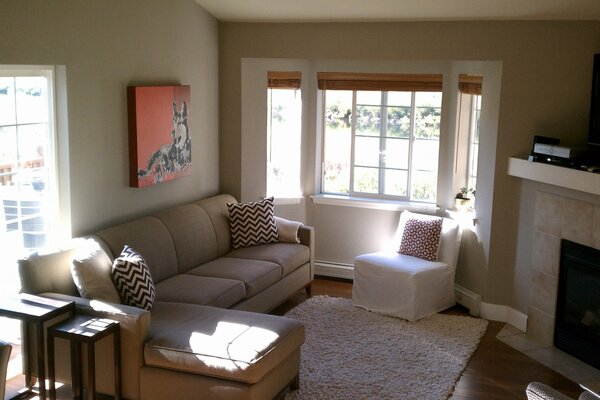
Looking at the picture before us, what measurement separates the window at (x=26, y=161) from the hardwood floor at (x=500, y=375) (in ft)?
9.70

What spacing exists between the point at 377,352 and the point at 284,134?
258 cm

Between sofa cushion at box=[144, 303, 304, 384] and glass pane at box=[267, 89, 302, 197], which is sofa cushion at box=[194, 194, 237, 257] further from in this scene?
sofa cushion at box=[144, 303, 304, 384]

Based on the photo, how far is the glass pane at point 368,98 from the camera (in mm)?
6684

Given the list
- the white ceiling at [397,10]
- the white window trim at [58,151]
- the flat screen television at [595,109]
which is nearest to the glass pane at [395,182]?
the white ceiling at [397,10]

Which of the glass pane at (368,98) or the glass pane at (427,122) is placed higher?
the glass pane at (368,98)

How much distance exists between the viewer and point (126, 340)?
4035 millimetres

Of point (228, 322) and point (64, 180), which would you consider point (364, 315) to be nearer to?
point (228, 322)

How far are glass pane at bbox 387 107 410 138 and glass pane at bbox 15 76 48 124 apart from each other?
3.22 meters

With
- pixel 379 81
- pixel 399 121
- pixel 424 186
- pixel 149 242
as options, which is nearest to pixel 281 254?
pixel 149 242

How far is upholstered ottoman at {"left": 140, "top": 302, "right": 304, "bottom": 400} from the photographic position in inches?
152

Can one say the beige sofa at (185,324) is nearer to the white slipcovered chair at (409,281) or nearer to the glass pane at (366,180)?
the white slipcovered chair at (409,281)

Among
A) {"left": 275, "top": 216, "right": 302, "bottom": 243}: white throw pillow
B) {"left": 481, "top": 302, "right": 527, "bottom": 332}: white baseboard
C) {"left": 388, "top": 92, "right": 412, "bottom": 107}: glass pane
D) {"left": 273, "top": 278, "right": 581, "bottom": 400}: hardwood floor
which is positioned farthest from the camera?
{"left": 388, "top": 92, "right": 412, "bottom": 107}: glass pane

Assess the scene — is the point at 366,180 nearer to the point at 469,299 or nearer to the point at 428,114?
the point at 428,114

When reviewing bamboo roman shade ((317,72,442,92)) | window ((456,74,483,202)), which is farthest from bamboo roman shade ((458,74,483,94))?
bamboo roman shade ((317,72,442,92))
